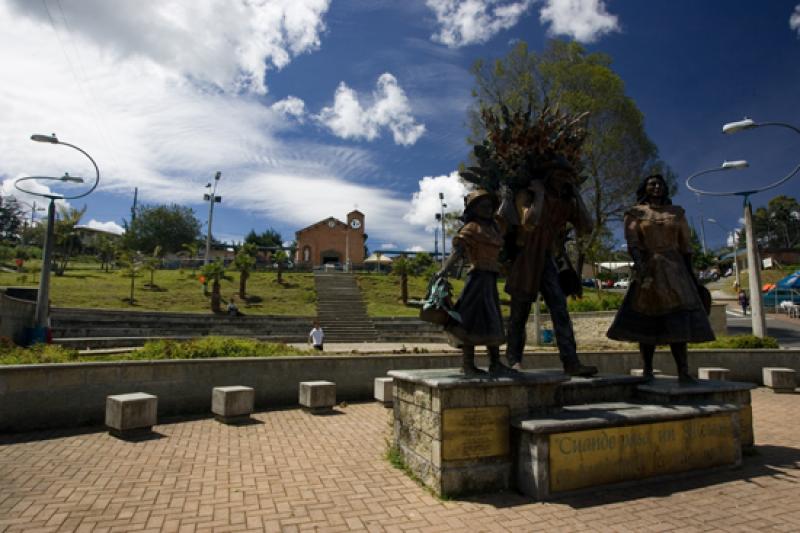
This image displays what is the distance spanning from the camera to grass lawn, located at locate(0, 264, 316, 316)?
91.0 ft

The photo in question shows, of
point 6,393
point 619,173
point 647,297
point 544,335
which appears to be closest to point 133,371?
point 6,393

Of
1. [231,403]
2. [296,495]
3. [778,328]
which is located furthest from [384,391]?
[778,328]

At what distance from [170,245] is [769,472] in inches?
2796

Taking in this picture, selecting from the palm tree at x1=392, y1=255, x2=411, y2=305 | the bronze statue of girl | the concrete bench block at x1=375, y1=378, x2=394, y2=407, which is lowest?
the concrete bench block at x1=375, y1=378, x2=394, y2=407

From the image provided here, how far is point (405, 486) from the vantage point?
5281mm

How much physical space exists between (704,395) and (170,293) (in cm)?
3264

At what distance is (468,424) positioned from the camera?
507cm

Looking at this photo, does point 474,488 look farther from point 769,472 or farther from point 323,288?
point 323,288

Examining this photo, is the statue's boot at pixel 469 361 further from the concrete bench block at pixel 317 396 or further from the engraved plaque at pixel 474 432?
the concrete bench block at pixel 317 396

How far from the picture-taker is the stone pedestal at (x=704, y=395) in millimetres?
6227

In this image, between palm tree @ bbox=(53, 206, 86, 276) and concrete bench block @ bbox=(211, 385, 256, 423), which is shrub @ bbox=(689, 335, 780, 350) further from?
palm tree @ bbox=(53, 206, 86, 276)

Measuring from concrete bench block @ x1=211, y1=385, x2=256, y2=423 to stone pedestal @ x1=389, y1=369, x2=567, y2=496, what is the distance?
13.5ft

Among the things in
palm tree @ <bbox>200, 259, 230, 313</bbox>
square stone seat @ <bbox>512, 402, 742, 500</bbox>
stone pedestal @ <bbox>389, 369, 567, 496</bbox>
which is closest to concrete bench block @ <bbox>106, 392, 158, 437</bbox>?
stone pedestal @ <bbox>389, 369, 567, 496</bbox>

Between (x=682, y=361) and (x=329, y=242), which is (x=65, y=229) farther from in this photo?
(x=682, y=361)
